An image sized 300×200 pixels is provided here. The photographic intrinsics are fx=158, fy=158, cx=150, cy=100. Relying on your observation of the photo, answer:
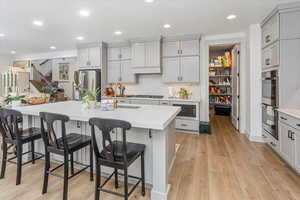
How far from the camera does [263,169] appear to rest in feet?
7.87

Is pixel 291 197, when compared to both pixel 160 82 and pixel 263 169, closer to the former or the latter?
pixel 263 169

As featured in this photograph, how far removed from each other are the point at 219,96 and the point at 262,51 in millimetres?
3214

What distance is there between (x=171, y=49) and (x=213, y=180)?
3.48 meters

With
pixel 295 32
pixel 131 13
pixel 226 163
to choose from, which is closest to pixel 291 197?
pixel 226 163

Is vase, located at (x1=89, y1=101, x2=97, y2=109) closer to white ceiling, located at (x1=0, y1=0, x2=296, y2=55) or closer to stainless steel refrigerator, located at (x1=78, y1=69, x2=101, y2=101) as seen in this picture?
white ceiling, located at (x1=0, y1=0, x2=296, y2=55)

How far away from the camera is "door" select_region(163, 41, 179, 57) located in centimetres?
446

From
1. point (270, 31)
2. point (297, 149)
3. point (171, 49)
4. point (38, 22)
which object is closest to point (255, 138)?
point (297, 149)

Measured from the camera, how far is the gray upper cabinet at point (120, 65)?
5.00 meters

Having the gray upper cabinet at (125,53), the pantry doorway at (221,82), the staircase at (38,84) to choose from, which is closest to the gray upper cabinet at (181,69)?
the gray upper cabinet at (125,53)

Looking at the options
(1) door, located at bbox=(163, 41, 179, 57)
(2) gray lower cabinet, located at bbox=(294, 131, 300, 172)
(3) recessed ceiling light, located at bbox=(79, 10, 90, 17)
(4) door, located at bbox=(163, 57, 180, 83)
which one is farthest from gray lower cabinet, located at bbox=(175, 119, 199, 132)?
(3) recessed ceiling light, located at bbox=(79, 10, 90, 17)

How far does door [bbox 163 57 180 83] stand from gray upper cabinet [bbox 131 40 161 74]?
21 cm

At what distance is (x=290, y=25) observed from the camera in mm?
2672

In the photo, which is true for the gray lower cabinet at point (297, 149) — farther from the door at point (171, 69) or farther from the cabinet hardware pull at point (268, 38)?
the door at point (171, 69)

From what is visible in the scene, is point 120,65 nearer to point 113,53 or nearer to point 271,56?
point 113,53
